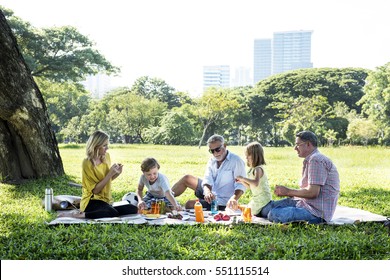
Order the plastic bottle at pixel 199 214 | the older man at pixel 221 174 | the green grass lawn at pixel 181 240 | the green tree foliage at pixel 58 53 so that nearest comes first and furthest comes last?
1. the green grass lawn at pixel 181 240
2. the plastic bottle at pixel 199 214
3. the older man at pixel 221 174
4. the green tree foliage at pixel 58 53

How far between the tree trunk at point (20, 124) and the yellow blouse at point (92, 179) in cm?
288

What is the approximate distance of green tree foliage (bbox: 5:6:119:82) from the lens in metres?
13.8

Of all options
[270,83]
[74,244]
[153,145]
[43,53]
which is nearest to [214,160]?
[74,244]

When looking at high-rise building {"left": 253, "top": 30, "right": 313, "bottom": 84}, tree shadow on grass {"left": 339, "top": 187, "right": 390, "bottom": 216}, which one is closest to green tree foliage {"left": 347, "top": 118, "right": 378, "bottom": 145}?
high-rise building {"left": 253, "top": 30, "right": 313, "bottom": 84}

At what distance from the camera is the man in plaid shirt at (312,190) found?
4.13 metres

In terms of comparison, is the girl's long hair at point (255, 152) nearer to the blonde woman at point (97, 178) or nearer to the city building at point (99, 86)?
the blonde woman at point (97, 178)

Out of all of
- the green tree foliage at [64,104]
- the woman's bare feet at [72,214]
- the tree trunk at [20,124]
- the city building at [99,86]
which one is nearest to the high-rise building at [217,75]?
the city building at [99,86]

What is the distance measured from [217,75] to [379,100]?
5.60m

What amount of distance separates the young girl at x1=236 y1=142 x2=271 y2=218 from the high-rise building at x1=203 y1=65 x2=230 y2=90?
13.9 meters

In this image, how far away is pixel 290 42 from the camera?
65.5 ft

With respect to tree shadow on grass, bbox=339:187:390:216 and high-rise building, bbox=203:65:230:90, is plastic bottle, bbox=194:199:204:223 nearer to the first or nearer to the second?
tree shadow on grass, bbox=339:187:390:216

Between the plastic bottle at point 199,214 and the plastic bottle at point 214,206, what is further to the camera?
the plastic bottle at point 214,206

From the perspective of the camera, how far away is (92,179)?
449 centimetres

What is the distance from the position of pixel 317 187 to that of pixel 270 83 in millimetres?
13629
